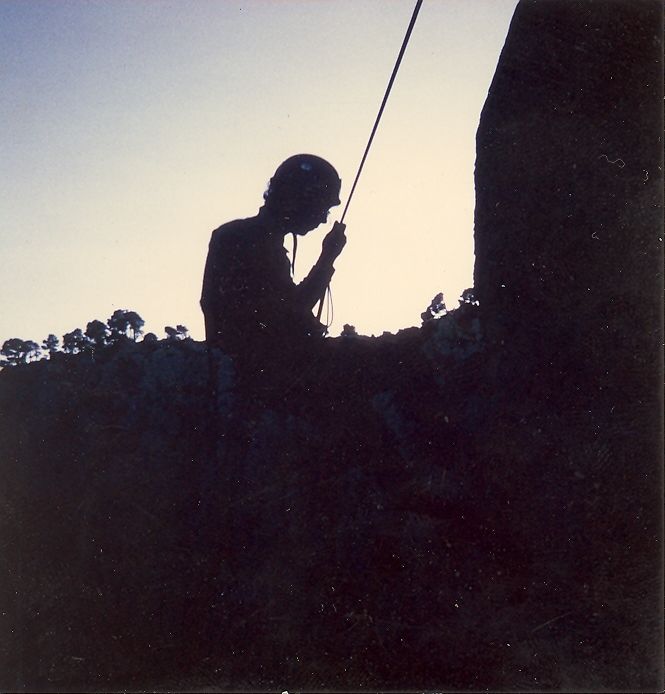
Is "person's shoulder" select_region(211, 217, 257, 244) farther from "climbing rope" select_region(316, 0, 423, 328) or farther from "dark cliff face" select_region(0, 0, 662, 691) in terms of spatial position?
"dark cliff face" select_region(0, 0, 662, 691)

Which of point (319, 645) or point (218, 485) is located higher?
point (218, 485)

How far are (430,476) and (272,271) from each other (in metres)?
1.49

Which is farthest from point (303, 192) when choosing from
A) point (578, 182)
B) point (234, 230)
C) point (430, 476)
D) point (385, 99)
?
point (430, 476)

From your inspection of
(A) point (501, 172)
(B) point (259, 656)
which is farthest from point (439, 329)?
(B) point (259, 656)

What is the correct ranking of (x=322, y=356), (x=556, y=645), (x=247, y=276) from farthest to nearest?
(x=247, y=276), (x=322, y=356), (x=556, y=645)

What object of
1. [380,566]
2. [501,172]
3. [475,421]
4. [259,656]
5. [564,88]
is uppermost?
[564,88]

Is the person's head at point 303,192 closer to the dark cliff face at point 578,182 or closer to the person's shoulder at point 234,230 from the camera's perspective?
the person's shoulder at point 234,230

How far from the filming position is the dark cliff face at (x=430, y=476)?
2.40 m

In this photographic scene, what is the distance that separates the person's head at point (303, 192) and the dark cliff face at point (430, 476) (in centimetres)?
96

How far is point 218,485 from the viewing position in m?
2.68

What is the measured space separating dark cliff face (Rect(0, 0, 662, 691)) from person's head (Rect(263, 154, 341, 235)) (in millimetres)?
960

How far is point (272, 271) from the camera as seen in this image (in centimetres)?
332

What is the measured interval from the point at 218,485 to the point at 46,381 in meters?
1.06

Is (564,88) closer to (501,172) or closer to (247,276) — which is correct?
(501,172)
